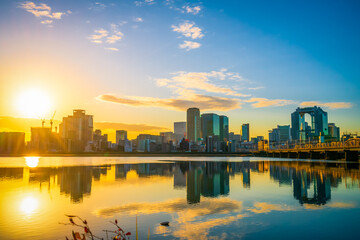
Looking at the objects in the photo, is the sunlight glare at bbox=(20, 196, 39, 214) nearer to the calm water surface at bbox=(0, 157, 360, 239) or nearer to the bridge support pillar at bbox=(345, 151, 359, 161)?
the calm water surface at bbox=(0, 157, 360, 239)

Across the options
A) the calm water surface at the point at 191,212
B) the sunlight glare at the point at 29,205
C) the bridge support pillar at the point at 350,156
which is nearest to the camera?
the calm water surface at the point at 191,212

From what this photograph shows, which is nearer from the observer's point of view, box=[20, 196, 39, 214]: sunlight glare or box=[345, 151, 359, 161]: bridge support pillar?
box=[20, 196, 39, 214]: sunlight glare

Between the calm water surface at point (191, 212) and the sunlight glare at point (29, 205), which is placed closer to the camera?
the calm water surface at point (191, 212)

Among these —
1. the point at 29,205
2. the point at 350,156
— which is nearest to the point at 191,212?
the point at 29,205

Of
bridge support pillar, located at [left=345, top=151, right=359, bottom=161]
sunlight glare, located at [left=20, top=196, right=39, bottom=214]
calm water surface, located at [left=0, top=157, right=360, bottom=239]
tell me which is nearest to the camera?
calm water surface, located at [left=0, top=157, right=360, bottom=239]

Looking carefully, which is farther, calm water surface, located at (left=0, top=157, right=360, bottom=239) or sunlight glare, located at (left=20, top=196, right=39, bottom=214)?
sunlight glare, located at (left=20, top=196, right=39, bottom=214)

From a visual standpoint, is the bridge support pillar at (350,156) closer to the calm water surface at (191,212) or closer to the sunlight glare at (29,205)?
the calm water surface at (191,212)

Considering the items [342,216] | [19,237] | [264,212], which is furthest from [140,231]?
[342,216]

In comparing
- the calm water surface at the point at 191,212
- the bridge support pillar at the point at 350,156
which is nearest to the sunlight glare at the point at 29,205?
the calm water surface at the point at 191,212

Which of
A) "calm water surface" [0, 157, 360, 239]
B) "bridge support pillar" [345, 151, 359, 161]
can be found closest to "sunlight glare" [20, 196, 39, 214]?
"calm water surface" [0, 157, 360, 239]

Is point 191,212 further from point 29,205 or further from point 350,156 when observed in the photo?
point 350,156

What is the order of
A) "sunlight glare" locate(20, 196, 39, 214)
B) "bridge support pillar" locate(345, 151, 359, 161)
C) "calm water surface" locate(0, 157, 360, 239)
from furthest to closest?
"bridge support pillar" locate(345, 151, 359, 161)
"sunlight glare" locate(20, 196, 39, 214)
"calm water surface" locate(0, 157, 360, 239)

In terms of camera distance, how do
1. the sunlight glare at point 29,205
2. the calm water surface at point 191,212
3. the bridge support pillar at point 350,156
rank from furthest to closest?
the bridge support pillar at point 350,156, the sunlight glare at point 29,205, the calm water surface at point 191,212

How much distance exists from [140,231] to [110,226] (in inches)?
105
